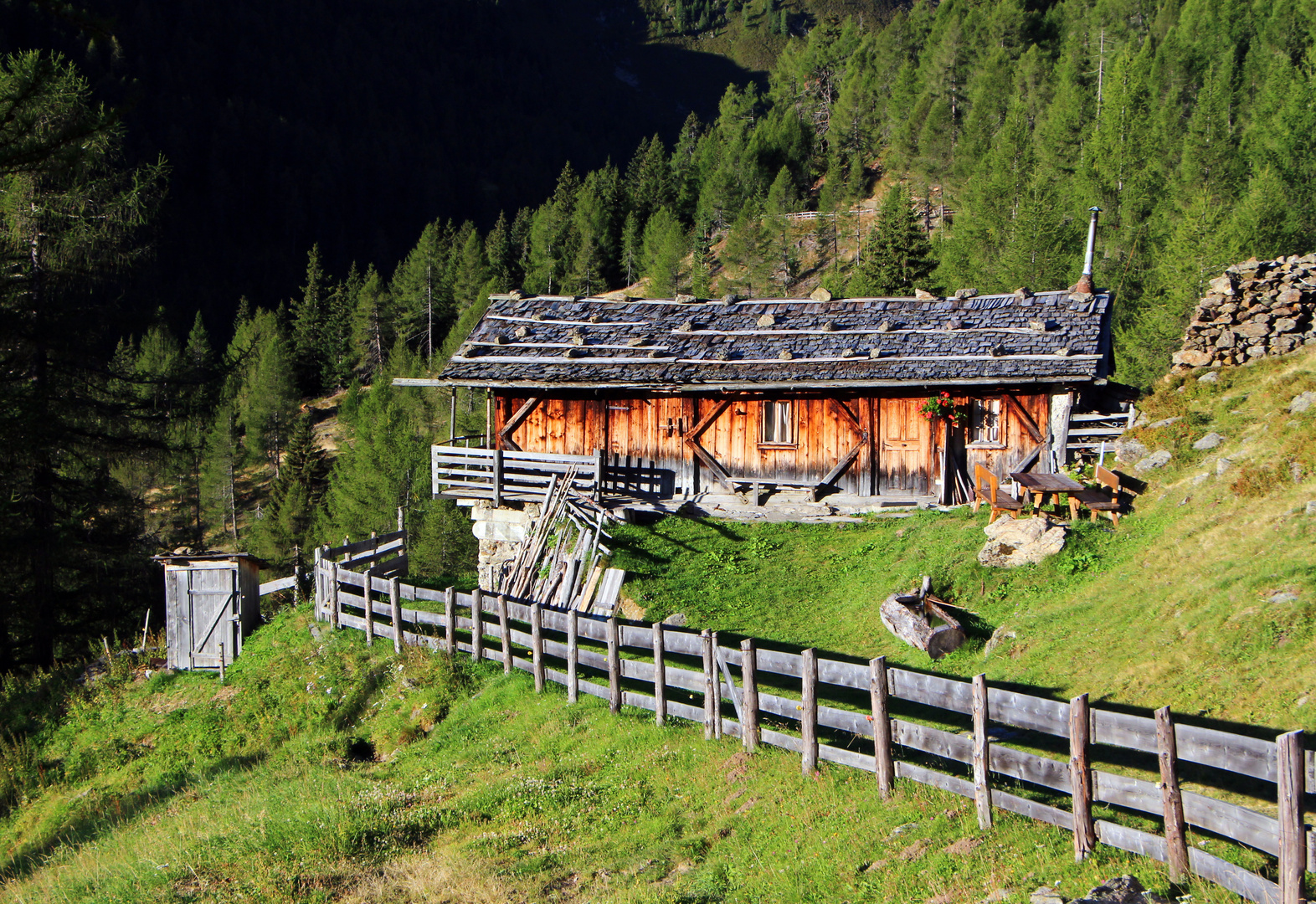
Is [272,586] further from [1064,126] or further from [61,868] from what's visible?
[1064,126]

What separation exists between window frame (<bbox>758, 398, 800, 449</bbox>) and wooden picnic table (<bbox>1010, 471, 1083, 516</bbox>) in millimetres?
5820

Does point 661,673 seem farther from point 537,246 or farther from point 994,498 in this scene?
point 537,246

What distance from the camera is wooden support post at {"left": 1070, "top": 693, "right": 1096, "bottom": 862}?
7121 mm

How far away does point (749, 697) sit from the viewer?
399 inches

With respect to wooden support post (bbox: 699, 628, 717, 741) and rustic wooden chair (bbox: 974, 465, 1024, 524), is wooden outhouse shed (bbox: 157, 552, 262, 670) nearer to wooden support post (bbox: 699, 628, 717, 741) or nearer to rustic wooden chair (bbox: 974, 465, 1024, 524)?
wooden support post (bbox: 699, 628, 717, 741)

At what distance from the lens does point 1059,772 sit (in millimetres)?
7438

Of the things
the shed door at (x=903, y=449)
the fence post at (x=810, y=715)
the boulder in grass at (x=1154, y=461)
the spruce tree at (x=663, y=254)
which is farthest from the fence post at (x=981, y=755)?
the spruce tree at (x=663, y=254)

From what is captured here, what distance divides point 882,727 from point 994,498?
9.65 metres

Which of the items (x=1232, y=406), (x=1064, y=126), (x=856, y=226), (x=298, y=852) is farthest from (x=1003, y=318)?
(x=856, y=226)

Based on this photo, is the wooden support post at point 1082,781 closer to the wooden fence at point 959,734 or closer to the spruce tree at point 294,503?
the wooden fence at point 959,734

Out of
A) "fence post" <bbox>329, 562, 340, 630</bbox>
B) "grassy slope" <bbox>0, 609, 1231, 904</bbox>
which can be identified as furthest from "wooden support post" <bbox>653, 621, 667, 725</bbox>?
"fence post" <bbox>329, 562, 340, 630</bbox>

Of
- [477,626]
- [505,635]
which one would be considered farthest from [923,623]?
[477,626]

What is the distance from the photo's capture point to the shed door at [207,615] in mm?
18469

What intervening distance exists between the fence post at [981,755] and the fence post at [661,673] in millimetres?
4310
